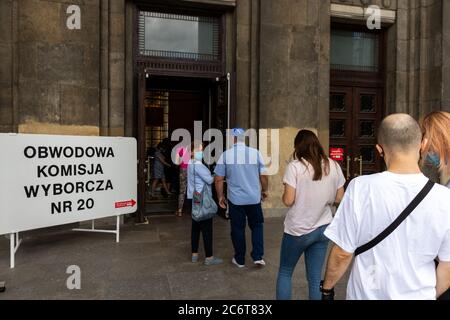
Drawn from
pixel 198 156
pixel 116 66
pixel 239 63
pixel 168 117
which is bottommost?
pixel 198 156

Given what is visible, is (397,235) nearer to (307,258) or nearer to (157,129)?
(307,258)

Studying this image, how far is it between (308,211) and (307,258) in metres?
0.47

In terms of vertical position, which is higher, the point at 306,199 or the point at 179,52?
the point at 179,52

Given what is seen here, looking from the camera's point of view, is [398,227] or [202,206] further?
[202,206]

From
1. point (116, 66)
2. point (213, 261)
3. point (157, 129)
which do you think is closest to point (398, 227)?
point (213, 261)

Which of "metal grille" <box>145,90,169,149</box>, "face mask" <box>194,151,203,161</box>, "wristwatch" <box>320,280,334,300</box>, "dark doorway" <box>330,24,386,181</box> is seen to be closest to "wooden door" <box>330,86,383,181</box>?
"dark doorway" <box>330,24,386,181</box>

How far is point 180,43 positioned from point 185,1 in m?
0.88

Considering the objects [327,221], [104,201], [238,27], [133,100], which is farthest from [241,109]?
[327,221]

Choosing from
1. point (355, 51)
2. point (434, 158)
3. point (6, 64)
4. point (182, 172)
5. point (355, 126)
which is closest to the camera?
point (434, 158)

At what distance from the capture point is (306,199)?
3.28 m

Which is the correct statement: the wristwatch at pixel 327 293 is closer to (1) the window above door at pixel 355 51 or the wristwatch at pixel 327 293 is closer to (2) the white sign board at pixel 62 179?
(2) the white sign board at pixel 62 179

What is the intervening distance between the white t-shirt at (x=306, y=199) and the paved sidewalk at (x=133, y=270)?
113cm

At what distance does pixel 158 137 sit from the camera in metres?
12.7

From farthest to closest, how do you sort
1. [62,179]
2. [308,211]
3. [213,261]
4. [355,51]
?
[355,51]
[62,179]
[213,261]
[308,211]
